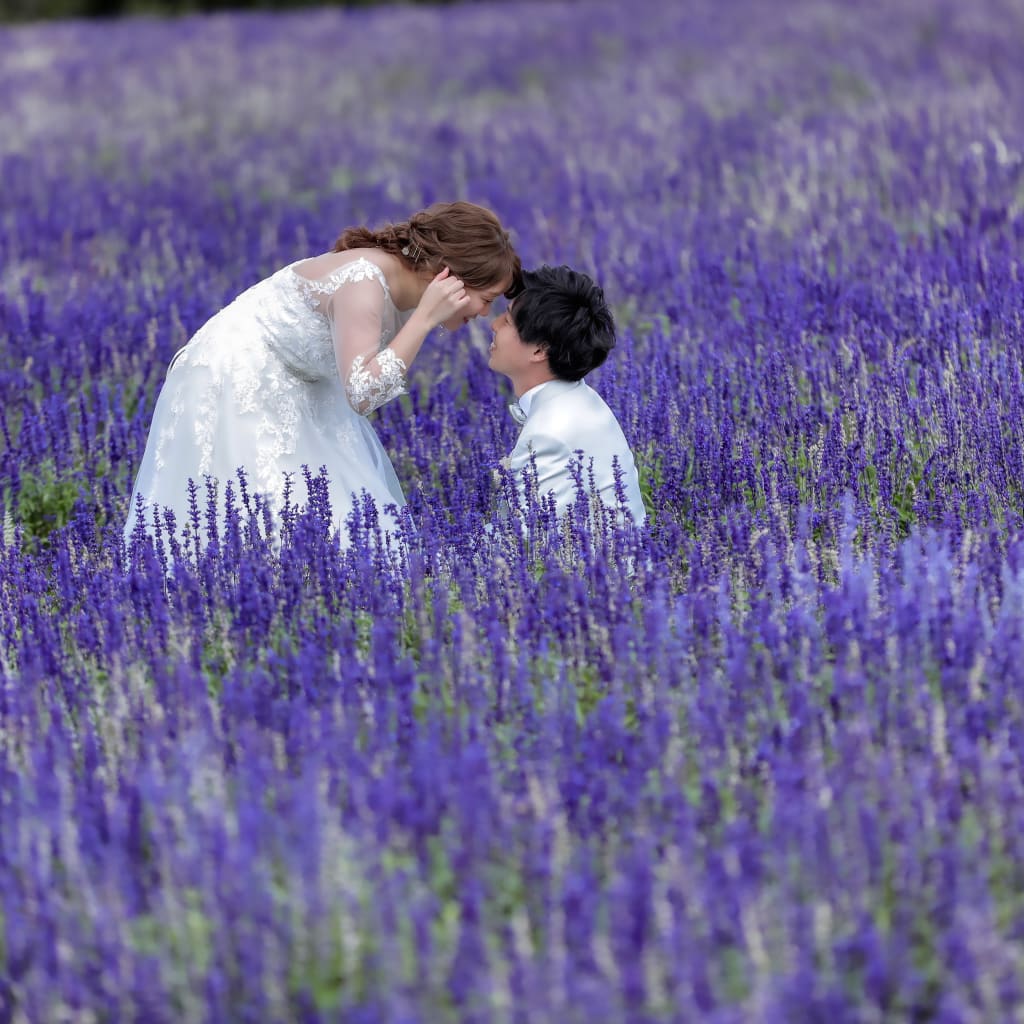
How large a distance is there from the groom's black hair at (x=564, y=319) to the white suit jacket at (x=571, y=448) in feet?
0.36

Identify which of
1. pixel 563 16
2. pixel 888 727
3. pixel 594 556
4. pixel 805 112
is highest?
pixel 563 16

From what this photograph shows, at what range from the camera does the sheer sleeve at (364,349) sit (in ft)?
13.6

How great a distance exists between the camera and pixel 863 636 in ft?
9.69

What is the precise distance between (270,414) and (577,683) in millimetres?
1935

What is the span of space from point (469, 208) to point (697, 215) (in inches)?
127

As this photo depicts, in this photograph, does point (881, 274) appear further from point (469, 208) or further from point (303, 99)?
point (303, 99)

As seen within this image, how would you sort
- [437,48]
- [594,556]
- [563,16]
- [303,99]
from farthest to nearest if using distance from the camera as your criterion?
[563,16], [437,48], [303,99], [594,556]

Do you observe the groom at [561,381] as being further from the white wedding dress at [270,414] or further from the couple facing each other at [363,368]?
the white wedding dress at [270,414]

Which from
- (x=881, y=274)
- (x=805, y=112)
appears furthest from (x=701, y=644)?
(x=805, y=112)

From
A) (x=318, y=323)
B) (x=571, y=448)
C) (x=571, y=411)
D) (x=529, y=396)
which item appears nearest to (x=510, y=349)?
(x=529, y=396)

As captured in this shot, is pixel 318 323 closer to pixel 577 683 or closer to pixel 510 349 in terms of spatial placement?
pixel 510 349

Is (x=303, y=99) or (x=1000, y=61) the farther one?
(x=303, y=99)

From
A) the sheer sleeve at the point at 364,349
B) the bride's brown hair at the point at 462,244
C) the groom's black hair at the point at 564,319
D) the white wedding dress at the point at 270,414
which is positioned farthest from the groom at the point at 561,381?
the white wedding dress at the point at 270,414

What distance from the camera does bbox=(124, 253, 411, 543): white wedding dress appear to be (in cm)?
452
